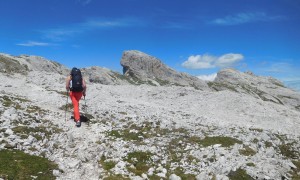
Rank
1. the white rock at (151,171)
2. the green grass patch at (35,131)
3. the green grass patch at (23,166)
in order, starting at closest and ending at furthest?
the green grass patch at (23,166)
the white rock at (151,171)
the green grass patch at (35,131)

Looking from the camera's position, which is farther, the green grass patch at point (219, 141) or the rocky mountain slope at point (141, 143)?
the green grass patch at point (219, 141)

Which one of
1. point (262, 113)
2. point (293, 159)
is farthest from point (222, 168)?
point (262, 113)

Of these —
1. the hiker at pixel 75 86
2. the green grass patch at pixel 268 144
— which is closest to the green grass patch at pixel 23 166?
the hiker at pixel 75 86

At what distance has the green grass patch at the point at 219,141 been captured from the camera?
2302 centimetres

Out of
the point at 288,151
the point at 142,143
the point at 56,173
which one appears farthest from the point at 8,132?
the point at 288,151

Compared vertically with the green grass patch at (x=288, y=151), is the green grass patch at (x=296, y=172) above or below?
A: below

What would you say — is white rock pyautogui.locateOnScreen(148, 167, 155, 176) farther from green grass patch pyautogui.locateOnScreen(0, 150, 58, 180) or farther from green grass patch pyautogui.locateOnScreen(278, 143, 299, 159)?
green grass patch pyautogui.locateOnScreen(278, 143, 299, 159)

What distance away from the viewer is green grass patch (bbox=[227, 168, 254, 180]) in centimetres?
1753

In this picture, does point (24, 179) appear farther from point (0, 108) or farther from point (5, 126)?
point (0, 108)

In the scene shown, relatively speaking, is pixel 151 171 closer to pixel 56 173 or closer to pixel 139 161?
pixel 139 161

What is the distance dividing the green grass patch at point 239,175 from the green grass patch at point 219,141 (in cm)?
471

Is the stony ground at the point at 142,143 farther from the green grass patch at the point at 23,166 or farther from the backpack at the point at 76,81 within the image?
the backpack at the point at 76,81

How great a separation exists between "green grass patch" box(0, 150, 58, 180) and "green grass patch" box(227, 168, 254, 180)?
9.80 m

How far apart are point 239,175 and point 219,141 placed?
599 centimetres
